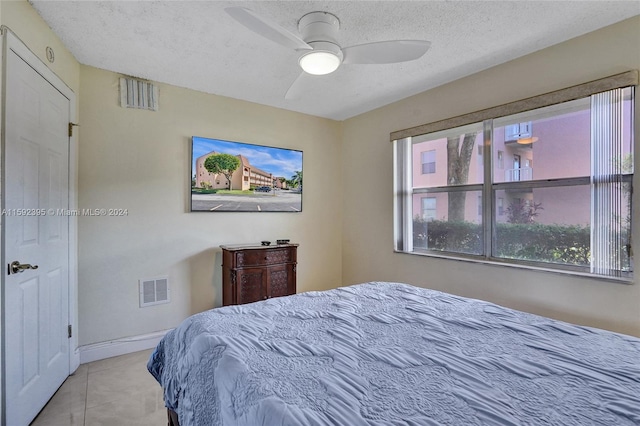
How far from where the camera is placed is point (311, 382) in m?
1.00

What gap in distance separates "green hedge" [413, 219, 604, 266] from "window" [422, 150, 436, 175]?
1.83 feet

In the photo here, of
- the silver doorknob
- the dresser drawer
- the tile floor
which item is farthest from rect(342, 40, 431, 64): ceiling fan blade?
the tile floor

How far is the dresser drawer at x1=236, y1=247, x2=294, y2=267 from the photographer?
3.18 meters

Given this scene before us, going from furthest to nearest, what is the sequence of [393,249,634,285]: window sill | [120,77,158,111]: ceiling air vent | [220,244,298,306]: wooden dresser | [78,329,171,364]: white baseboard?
[220,244,298,306]: wooden dresser
[120,77,158,111]: ceiling air vent
[78,329,171,364]: white baseboard
[393,249,634,285]: window sill

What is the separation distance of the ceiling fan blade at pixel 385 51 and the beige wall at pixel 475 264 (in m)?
1.26

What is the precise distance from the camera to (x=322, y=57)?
1.91 metres

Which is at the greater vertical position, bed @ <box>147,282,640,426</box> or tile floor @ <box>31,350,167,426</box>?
bed @ <box>147,282,640,426</box>

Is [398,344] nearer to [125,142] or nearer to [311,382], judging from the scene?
[311,382]

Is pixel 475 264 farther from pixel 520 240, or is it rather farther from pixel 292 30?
pixel 292 30

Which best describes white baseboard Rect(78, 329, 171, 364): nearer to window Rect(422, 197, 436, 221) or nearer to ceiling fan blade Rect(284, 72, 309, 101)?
ceiling fan blade Rect(284, 72, 309, 101)

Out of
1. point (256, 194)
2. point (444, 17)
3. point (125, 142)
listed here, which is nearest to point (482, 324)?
point (444, 17)

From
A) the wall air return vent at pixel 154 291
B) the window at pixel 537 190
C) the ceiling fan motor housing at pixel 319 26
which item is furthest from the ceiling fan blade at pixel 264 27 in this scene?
the wall air return vent at pixel 154 291

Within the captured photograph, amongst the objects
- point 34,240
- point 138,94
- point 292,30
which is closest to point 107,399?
point 34,240

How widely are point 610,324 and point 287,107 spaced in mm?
3609
